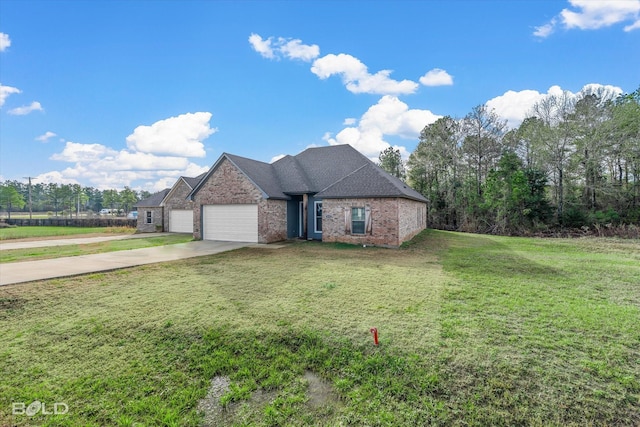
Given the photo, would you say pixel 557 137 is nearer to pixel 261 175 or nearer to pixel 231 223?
pixel 261 175

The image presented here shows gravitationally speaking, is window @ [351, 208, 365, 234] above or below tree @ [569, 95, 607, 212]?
below

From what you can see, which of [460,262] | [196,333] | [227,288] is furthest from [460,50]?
[196,333]

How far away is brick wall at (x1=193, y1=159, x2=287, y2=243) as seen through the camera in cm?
1448

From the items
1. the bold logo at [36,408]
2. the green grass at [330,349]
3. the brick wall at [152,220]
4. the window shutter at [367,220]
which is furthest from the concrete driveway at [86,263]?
the brick wall at [152,220]

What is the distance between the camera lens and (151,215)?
2405cm

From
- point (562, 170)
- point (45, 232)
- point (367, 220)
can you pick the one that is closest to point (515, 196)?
point (562, 170)

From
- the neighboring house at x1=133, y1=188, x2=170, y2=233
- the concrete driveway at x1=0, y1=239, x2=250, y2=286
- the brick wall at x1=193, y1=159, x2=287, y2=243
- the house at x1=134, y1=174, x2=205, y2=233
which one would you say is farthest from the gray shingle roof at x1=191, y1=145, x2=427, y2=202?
the neighboring house at x1=133, y1=188, x2=170, y2=233

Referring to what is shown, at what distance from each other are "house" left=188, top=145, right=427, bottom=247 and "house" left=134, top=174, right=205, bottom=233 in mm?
7198

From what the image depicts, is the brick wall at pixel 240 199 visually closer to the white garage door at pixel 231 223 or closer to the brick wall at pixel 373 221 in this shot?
the white garage door at pixel 231 223

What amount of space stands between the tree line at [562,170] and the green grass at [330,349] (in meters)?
15.3

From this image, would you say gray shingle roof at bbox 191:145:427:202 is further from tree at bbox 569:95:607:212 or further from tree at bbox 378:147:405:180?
tree at bbox 378:147:405:180

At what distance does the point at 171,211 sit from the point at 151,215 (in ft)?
7.91

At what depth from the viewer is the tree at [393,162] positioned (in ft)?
107

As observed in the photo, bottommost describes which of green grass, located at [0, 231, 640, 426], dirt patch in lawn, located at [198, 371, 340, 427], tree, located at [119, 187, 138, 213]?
dirt patch in lawn, located at [198, 371, 340, 427]
